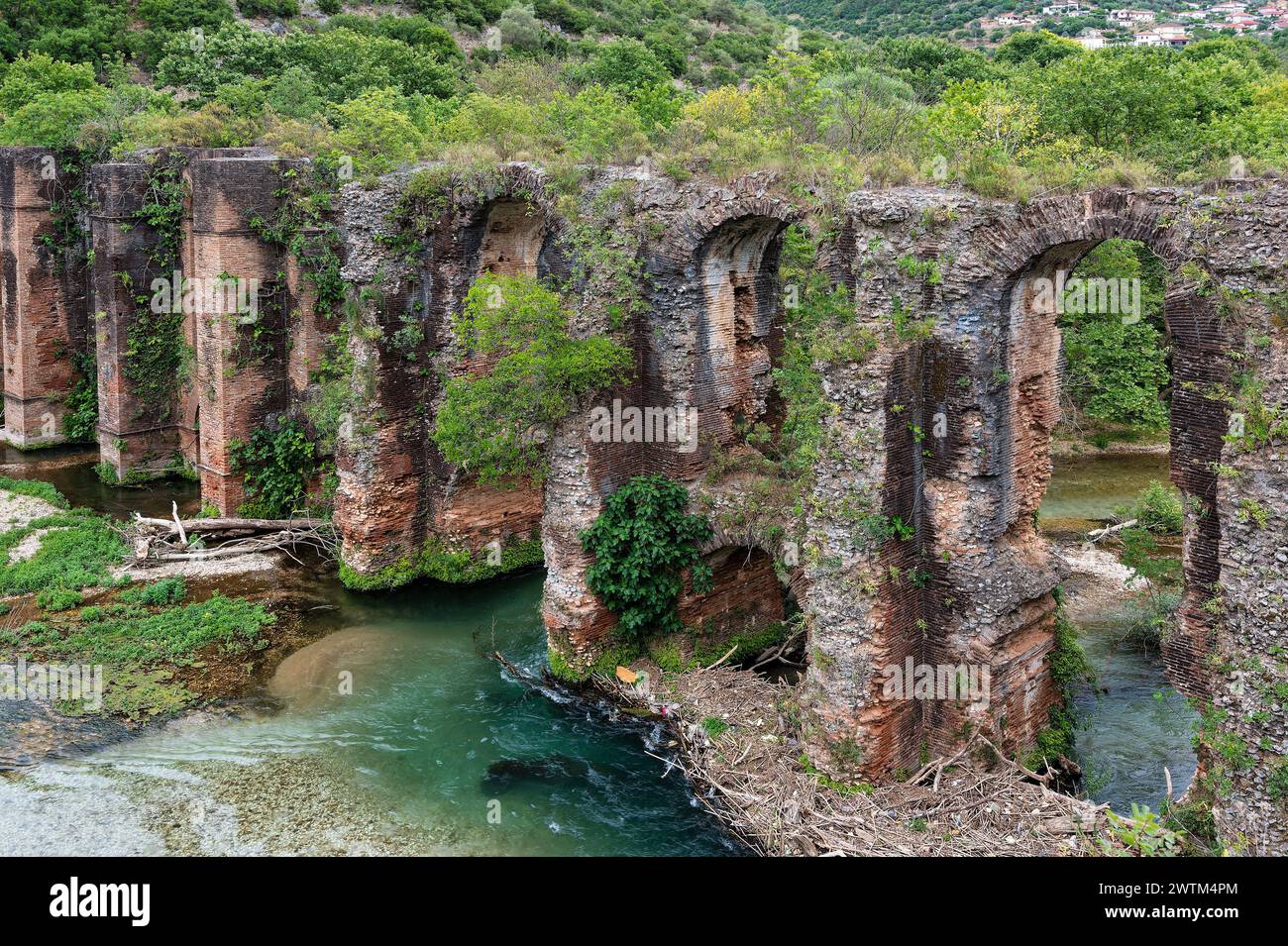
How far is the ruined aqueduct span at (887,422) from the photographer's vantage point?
32.6ft

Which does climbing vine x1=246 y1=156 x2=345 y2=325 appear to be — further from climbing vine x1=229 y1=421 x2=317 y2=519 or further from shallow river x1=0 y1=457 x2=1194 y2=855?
shallow river x1=0 y1=457 x2=1194 y2=855

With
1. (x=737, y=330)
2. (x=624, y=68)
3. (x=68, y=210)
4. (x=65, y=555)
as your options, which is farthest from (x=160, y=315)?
(x=624, y=68)

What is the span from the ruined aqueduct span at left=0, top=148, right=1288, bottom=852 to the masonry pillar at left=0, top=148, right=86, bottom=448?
839 centimetres

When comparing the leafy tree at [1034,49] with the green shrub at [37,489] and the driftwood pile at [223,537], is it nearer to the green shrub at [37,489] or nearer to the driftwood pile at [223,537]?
the driftwood pile at [223,537]

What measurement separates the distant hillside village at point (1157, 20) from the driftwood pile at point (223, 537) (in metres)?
50.2

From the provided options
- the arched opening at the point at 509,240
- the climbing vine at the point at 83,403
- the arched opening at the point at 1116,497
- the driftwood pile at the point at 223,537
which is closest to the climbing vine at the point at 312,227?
the arched opening at the point at 509,240

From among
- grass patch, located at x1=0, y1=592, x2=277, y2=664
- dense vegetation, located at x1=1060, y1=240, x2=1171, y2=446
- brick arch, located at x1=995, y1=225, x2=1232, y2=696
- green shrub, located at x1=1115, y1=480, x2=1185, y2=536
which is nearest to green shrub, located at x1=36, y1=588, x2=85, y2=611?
grass patch, located at x1=0, y1=592, x2=277, y2=664

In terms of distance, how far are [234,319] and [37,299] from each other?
29.2 feet

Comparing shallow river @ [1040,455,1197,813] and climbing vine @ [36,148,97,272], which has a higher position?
climbing vine @ [36,148,97,272]

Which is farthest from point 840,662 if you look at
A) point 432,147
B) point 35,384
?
point 35,384

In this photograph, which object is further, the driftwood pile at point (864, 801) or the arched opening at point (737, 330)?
the arched opening at point (737, 330)

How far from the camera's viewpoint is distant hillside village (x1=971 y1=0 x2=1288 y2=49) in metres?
60.3

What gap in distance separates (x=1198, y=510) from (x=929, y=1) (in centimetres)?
6518

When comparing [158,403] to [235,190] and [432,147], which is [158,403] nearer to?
[235,190]
